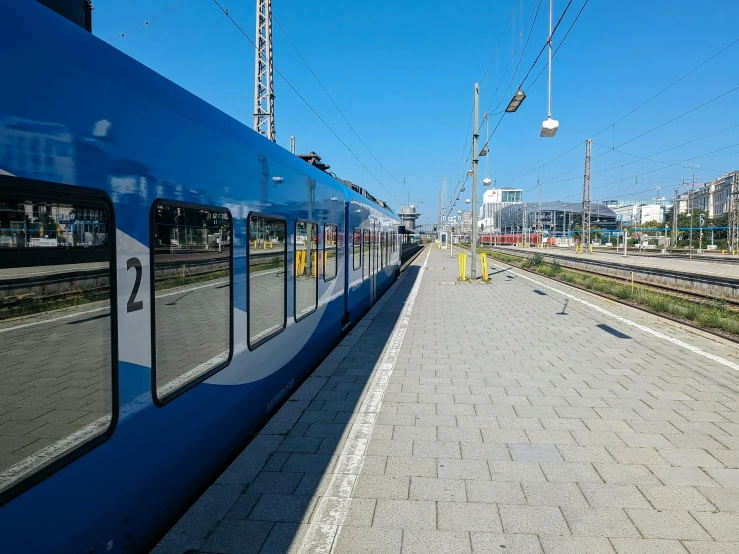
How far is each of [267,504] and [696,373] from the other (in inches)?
237

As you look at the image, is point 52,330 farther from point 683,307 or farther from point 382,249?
point 382,249

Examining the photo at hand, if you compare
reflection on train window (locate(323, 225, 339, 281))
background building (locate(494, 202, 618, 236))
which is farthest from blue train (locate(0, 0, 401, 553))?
background building (locate(494, 202, 618, 236))

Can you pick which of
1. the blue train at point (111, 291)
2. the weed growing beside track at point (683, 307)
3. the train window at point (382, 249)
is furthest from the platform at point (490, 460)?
the train window at point (382, 249)

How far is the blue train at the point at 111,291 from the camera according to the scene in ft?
6.29

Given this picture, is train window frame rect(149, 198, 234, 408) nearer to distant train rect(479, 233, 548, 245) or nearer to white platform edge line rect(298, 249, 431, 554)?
white platform edge line rect(298, 249, 431, 554)

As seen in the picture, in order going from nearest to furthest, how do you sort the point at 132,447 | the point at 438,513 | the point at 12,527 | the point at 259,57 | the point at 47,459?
the point at 12,527
the point at 47,459
the point at 132,447
the point at 438,513
the point at 259,57

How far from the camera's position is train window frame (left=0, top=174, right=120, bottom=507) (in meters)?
1.87

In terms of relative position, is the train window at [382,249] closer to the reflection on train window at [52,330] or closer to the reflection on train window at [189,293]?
the reflection on train window at [189,293]

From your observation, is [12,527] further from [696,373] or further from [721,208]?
[721,208]

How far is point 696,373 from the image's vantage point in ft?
22.8

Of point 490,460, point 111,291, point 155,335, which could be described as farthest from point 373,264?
point 111,291

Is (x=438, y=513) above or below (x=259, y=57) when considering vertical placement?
below

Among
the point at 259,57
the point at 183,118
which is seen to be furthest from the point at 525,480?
the point at 259,57

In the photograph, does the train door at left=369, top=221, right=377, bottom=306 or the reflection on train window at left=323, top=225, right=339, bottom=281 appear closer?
the reflection on train window at left=323, top=225, right=339, bottom=281
